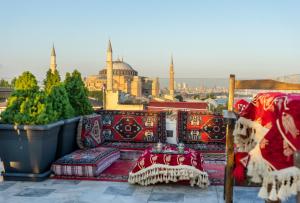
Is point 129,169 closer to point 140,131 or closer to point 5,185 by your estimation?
point 140,131

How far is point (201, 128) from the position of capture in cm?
670

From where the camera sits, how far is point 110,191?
4234mm

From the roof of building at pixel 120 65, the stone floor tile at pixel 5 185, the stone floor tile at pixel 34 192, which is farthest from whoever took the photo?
the roof of building at pixel 120 65

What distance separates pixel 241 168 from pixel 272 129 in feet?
2.04

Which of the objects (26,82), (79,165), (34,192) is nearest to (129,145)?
(79,165)

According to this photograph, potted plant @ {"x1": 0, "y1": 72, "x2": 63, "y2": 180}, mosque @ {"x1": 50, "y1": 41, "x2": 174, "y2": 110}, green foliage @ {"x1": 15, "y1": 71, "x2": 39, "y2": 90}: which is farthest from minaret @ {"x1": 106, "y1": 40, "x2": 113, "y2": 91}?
potted plant @ {"x1": 0, "y1": 72, "x2": 63, "y2": 180}

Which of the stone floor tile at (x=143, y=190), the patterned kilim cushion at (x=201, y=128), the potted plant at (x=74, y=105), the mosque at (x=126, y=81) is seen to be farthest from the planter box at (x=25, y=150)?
the mosque at (x=126, y=81)

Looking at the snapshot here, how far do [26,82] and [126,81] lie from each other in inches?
2864

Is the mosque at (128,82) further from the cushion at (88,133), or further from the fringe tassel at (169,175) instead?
the fringe tassel at (169,175)

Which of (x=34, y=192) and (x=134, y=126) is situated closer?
(x=34, y=192)

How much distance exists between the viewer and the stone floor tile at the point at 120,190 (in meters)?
4.16

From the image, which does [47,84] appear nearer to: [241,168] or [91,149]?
[91,149]

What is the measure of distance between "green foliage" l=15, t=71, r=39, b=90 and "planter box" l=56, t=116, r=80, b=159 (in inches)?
31.1

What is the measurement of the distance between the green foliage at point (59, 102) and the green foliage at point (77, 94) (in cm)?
63
